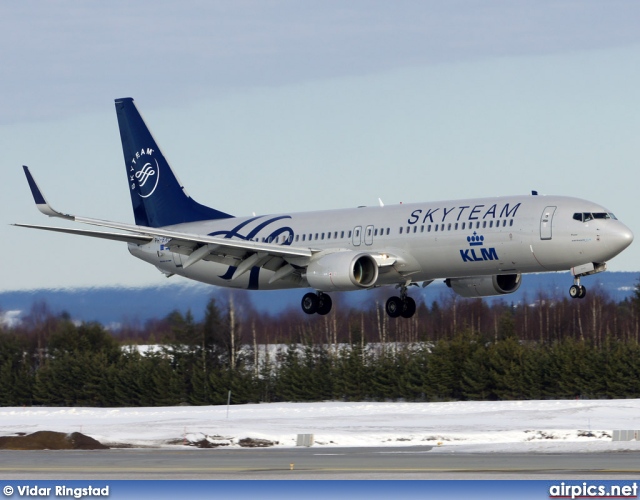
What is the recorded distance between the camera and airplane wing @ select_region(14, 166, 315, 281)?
46525mm

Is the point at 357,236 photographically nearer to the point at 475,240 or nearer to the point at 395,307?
the point at 395,307

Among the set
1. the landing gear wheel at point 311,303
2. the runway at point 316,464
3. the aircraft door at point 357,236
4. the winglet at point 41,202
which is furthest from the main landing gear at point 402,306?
the winglet at point 41,202

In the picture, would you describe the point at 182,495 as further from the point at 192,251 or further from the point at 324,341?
the point at 324,341

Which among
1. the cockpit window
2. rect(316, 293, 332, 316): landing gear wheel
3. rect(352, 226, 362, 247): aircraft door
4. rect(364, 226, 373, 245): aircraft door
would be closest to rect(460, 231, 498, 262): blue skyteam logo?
the cockpit window

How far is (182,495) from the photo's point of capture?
26.2 metres

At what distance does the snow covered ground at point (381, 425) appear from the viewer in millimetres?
46469

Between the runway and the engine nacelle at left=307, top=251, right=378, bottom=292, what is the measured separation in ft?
22.5

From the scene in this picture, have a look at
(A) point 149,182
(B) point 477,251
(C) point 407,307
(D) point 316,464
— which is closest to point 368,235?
(C) point 407,307

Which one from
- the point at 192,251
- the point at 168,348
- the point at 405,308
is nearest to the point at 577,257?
the point at 405,308

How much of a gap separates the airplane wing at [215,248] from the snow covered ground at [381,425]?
23.3 feet

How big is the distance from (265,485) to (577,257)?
60.2 ft

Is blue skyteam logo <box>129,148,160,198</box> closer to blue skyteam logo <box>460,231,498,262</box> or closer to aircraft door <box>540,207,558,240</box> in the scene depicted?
blue skyteam logo <box>460,231,498,262</box>

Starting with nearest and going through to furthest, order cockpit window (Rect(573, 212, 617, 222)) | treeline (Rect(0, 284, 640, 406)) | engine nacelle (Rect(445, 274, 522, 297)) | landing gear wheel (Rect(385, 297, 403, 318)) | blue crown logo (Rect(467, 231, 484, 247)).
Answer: cockpit window (Rect(573, 212, 617, 222)) → blue crown logo (Rect(467, 231, 484, 247)) → engine nacelle (Rect(445, 274, 522, 297)) → landing gear wheel (Rect(385, 297, 403, 318)) → treeline (Rect(0, 284, 640, 406))

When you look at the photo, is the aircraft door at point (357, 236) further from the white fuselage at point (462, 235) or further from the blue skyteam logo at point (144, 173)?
the blue skyteam logo at point (144, 173)
